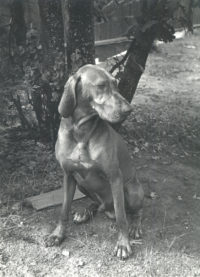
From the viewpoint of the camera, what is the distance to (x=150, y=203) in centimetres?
510

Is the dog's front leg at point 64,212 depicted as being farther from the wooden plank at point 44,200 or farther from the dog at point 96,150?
the wooden plank at point 44,200

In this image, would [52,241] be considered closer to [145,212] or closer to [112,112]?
[145,212]

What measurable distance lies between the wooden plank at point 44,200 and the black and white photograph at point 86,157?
1 cm

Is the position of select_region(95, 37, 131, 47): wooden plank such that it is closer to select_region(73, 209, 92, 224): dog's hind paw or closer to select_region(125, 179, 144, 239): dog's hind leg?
select_region(73, 209, 92, 224): dog's hind paw

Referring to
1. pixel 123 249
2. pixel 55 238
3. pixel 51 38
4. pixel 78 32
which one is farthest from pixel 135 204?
pixel 51 38

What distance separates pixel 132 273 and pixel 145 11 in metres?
3.25

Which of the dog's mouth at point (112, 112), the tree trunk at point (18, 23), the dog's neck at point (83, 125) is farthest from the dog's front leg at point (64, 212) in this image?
the tree trunk at point (18, 23)

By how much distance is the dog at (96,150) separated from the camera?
11.6 ft

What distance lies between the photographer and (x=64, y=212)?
169 inches

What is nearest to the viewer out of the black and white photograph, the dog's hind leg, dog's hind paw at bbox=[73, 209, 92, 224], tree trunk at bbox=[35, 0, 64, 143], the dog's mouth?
the dog's mouth

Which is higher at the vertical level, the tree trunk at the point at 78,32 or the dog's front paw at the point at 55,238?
the tree trunk at the point at 78,32

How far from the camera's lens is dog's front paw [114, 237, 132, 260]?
4.11 m

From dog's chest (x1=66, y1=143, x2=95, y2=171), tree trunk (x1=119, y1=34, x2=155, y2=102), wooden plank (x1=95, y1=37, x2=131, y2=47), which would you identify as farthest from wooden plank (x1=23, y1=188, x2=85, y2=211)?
wooden plank (x1=95, y1=37, x2=131, y2=47)

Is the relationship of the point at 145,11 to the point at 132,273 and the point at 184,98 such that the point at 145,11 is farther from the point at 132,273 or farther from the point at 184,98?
the point at 184,98
